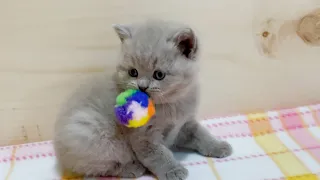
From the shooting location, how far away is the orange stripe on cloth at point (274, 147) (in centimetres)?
112

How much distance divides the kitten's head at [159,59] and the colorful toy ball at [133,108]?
18 millimetres

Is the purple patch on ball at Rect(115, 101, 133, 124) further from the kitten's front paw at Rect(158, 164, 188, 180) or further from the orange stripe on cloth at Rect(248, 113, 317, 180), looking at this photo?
the orange stripe on cloth at Rect(248, 113, 317, 180)

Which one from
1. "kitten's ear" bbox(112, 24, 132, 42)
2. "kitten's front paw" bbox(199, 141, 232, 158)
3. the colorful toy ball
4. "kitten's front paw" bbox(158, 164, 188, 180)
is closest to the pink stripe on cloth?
"kitten's front paw" bbox(199, 141, 232, 158)

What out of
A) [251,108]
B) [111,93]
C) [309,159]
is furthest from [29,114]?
[309,159]

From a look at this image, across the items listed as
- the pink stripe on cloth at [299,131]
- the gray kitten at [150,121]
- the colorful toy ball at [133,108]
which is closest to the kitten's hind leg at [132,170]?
the gray kitten at [150,121]

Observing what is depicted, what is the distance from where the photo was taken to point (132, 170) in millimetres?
1130

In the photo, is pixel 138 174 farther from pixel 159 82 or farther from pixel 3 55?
pixel 3 55

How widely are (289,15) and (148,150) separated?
1.96ft

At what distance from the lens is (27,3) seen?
3.93 ft

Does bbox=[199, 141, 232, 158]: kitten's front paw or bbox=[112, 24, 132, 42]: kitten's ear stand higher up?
bbox=[112, 24, 132, 42]: kitten's ear

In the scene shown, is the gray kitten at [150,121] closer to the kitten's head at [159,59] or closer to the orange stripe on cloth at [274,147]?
the kitten's head at [159,59]

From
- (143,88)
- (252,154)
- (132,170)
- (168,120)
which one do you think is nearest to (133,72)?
(143,88)

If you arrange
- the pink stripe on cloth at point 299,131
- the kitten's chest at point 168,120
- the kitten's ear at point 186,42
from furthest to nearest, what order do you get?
the pink stripe on cloth at point 299,131 → the kitten's chest at point 168,120 → the kitten's ear at point 186,42

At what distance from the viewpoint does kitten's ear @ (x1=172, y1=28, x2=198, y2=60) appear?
3.28 feet
